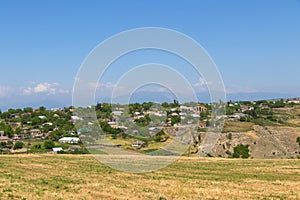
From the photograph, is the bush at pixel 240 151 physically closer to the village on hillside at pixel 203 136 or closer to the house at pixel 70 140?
the village on hillside at pixel 203 136

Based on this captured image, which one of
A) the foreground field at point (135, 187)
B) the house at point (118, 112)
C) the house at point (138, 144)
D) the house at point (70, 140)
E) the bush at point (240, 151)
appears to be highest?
the house at point (118, 112)

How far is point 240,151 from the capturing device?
358ft

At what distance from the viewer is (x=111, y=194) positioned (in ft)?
71.7

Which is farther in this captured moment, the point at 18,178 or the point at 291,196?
the point at 18,178

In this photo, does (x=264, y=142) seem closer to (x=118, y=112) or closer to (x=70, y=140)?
(x=70, y=140)

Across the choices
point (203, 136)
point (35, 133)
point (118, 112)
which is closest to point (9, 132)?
point (35, 133)

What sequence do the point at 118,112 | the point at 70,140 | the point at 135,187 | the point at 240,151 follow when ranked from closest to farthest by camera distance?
1. the point at 135,187
2. the point at 118,112
3. the point at 240,151
4. the point at 70,140

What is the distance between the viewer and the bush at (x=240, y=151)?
349 ft

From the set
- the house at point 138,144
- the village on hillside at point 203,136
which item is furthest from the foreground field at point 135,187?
the house at point 138,144

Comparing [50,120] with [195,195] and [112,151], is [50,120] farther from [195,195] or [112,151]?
[195,195]

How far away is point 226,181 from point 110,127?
3403 centimetres

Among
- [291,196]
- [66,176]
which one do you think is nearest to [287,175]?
[291,196]

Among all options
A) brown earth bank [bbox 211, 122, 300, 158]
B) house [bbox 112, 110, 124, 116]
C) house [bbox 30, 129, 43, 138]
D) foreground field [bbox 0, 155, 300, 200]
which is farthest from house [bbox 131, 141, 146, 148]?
house [bbox 30, 129, 43, 138]

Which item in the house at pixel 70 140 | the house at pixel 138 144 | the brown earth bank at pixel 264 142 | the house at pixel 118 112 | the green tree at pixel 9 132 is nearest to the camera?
the house at pixel 118 112
